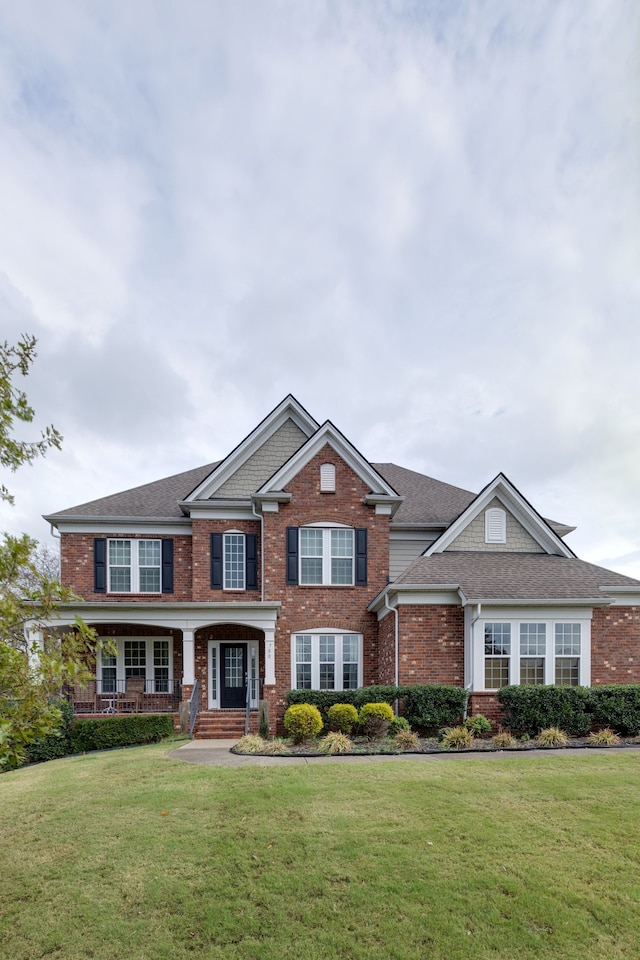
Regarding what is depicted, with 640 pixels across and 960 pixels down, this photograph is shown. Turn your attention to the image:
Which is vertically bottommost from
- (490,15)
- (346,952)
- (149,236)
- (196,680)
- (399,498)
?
(196,680)

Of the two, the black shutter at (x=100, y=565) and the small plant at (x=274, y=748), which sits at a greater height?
the black shutter at (x=100, y=565)

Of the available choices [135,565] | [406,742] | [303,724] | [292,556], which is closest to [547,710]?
[406,742]

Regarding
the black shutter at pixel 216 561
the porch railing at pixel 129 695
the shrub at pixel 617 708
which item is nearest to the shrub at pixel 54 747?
the porch railing at pixel 129 695

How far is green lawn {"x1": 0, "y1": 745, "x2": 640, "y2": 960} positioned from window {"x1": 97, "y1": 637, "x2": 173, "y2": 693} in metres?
9.17

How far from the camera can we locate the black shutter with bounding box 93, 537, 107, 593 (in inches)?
724

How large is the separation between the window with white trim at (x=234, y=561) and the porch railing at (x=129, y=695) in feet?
12.0

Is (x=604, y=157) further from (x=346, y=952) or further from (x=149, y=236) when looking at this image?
(x=346, y=952)

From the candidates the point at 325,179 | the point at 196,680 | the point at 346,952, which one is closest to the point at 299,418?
the point at 325,179

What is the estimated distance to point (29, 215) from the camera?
12.2 metres

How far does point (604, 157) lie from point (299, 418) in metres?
11.0

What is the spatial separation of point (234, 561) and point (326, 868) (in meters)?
12.8

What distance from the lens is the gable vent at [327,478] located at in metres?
17.9

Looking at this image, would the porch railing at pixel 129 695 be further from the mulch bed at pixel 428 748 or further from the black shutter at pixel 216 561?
the mulch bed at pixel 428 748

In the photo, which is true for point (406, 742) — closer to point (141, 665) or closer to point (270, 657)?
point (270, 657)
